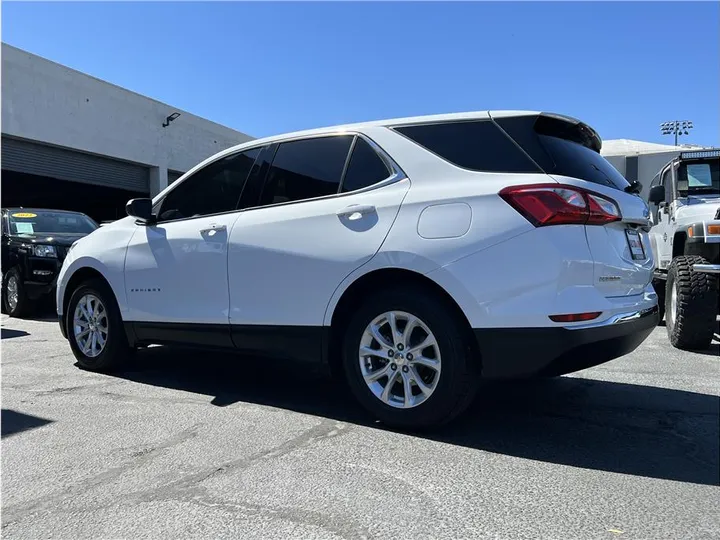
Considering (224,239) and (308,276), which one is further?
(224,239)

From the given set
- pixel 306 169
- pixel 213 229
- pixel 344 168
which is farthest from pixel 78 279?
pixel 344 168

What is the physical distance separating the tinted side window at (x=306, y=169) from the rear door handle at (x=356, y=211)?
233mm

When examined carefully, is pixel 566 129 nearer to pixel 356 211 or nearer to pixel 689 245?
pixel 356 211

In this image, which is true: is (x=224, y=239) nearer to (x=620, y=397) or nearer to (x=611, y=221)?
(x=611, y=221)

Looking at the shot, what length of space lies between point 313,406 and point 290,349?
487 mm

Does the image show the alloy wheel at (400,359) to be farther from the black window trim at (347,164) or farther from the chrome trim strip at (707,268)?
the chrome trim strip at (707,268)

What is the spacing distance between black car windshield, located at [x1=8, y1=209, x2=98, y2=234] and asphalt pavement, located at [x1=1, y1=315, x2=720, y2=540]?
19.9 ft

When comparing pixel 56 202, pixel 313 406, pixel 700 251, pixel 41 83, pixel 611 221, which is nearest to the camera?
pixel 611 221

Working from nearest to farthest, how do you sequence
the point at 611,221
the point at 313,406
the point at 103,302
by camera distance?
the point at 611,221 < the point at 313,406 < the point at 103,302

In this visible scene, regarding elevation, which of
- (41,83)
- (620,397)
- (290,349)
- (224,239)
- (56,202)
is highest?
(41,83)

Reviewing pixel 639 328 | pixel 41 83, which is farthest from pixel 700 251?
pixel 41 83

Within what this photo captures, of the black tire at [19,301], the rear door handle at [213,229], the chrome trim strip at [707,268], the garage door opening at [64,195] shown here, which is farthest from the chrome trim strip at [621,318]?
the garage door opening at [64,195]

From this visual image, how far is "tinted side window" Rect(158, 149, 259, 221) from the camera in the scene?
4398 millimetres

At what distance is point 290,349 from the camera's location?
387 centimetres
